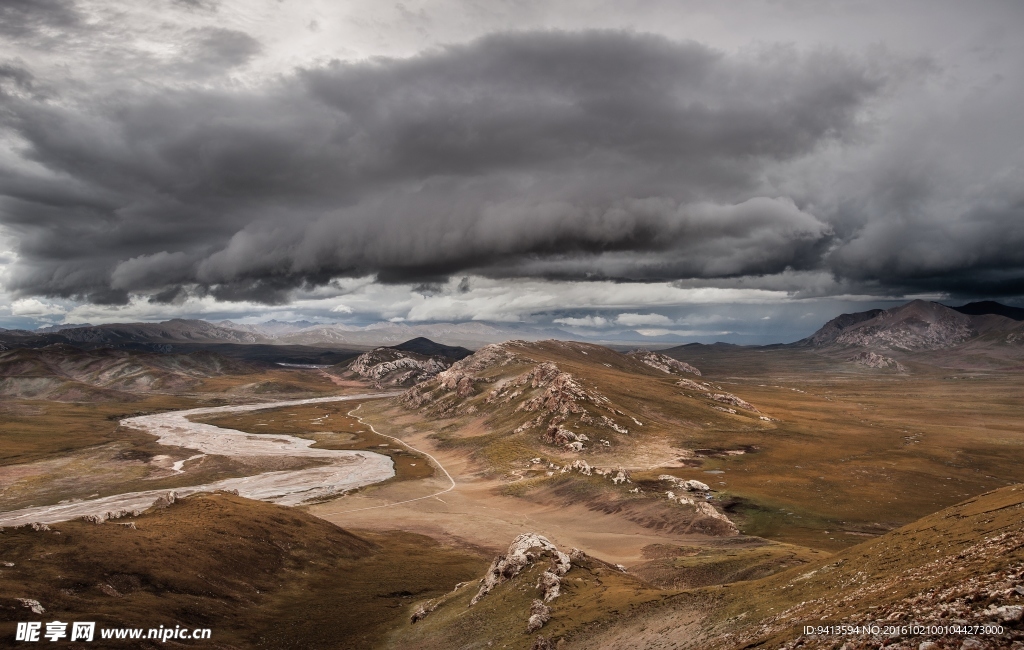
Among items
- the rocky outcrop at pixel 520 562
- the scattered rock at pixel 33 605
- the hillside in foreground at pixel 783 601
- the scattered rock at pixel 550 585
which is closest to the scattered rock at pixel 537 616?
the hillside in foreground at pixel 783 601

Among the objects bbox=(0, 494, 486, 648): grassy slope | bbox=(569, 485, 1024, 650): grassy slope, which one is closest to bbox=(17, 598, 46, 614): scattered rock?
bbox=(0, 494, 486, 648): grassy slope

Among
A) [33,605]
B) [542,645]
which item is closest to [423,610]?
[542,645]

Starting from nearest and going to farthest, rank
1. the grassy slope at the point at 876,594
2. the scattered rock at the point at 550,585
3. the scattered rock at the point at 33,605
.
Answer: the grassy slope at the point at 876,594 → the scattered rock at the point at 33,605 → the scattered rock at the point at 550,585

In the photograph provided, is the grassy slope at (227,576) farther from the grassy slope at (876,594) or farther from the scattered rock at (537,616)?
the grassy slope at (876,594)

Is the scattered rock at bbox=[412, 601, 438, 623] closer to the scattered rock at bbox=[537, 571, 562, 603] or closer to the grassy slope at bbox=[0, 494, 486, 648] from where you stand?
the grassy slope at bbox=[0, 494, 486, 648]

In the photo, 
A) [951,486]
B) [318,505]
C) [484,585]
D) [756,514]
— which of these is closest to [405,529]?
[318,505]
